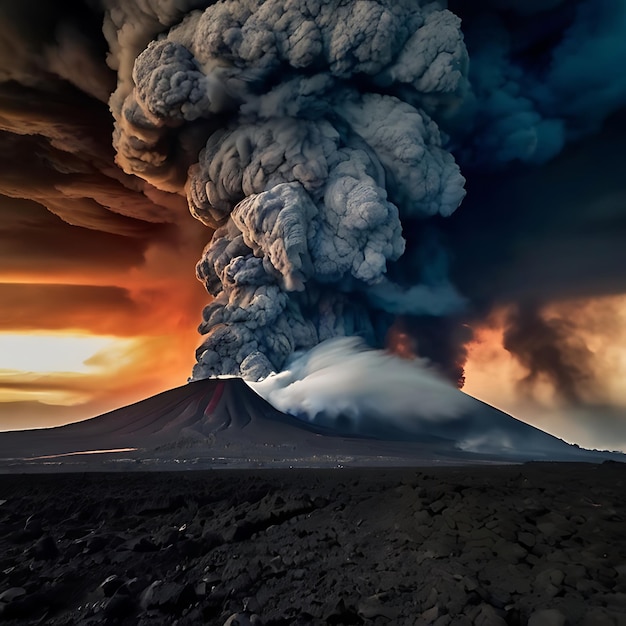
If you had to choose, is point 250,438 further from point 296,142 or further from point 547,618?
point 547,618

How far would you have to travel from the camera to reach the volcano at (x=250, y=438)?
2127cm

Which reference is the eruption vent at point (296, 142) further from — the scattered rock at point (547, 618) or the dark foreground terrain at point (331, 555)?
the scattered rock at point (547, 618)

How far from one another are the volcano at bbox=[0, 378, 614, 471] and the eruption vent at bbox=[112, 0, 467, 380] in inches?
141

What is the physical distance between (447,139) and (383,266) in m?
9.99

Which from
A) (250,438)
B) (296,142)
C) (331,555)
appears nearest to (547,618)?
(331,555)

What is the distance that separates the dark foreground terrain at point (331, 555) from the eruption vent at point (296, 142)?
22.7 meters

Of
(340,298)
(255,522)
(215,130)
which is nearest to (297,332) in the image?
(340,298)

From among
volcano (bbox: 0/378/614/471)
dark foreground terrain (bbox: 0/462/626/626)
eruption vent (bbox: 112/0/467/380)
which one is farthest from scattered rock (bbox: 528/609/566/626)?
eruption vent (bbox: 112/0/467/380)

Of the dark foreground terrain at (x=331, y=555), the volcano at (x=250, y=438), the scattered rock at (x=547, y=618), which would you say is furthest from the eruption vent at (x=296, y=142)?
the scattered rock at (x=547, y=618)

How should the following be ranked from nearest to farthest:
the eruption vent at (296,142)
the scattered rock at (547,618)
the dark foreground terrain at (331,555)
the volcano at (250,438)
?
1. the scattered rock at (547,618)
2. the dark foreground terrain at (331,555)
3. the volcano at (250,438)
4. the eruption vent at (296,142)

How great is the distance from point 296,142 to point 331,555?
29256mm

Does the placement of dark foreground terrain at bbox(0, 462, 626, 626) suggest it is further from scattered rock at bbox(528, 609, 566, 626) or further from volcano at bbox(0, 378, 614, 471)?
volcano at bbox(0, 378, 614, 471)

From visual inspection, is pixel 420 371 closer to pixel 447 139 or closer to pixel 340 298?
pixel 340 298

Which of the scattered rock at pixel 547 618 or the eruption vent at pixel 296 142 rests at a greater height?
the eruption vent at pixel 296 142
